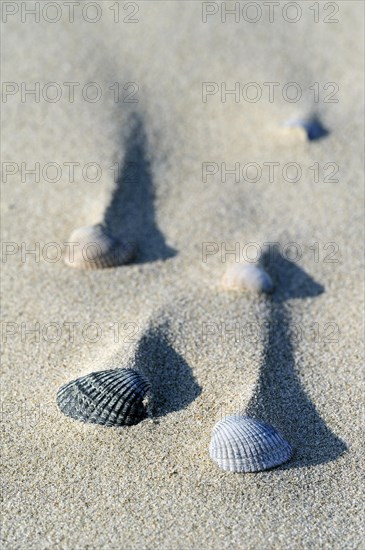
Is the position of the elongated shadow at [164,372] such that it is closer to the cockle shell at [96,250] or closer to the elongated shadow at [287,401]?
the elongated shadow at [287,401]

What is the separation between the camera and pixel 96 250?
433cm

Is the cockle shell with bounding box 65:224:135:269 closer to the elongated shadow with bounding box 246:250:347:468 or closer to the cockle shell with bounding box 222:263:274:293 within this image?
the cockle shell with bounding box 222:263:274:293

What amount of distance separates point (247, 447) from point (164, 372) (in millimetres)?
709

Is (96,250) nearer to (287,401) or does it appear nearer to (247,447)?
(287,401)

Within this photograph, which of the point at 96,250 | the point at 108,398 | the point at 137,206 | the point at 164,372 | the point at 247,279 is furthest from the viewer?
the point at 137,206

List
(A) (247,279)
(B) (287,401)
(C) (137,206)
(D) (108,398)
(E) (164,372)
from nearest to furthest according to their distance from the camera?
(D) (108,398), (B) (287,401), (E) (164,372), (A) (247,279), (C) (137,206)

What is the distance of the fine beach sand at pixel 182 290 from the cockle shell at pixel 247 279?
0.21 ft

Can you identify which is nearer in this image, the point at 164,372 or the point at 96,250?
the point at 164,372

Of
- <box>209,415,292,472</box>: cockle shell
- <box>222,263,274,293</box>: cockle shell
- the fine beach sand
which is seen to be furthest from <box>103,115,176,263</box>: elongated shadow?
<box>209,415,292,472</box>: cockle shell

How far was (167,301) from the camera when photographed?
404 cm

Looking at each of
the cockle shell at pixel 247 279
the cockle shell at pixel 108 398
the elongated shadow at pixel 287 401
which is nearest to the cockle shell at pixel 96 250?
the cockle shell at pixel 247 279

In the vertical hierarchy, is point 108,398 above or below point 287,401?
above

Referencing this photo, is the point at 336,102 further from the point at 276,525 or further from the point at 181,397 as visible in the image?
the point at 276,525

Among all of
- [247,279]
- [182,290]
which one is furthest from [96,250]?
[247,279]
